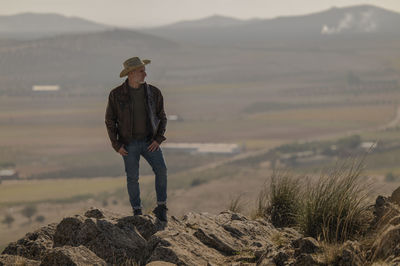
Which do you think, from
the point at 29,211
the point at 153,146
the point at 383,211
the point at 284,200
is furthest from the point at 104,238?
the point at 29,211

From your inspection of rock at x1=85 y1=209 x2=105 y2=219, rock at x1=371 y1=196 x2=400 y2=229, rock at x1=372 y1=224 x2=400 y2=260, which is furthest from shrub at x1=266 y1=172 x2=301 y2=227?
rock at x1=372 y1=224 x2=400 y2=260

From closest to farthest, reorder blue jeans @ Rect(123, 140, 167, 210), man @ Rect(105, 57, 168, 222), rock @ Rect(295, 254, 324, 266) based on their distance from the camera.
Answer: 1. rock @ Rect(295, 254, 324, 266)
2. man @ Rect(105, 57, 168, 222)
3. blue jeans @ Rect(123, 140, 167, 210)

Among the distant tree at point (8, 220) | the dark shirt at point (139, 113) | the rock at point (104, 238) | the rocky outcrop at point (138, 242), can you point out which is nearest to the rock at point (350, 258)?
the rocky outcrop at point (138, 242)

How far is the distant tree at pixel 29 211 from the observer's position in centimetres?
8732

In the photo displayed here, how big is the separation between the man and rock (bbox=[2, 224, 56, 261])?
3.74 feet

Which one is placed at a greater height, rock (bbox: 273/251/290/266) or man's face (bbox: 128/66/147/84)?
man's face (bbox: 128/66/147/84)

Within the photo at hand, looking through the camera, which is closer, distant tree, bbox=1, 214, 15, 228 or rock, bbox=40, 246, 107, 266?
rock, bbox=40, 246, 107, 266

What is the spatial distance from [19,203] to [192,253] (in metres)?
97.4

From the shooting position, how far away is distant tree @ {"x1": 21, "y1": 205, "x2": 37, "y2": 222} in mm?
87325

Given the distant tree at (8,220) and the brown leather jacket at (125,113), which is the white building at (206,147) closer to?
the distant tree at (8,220)

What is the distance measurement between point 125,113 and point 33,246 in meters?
1.68

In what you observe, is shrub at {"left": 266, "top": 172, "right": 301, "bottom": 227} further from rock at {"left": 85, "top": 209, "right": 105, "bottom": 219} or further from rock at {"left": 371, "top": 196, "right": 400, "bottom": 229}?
rock at {"left": 85, "top": 209, "right": 105, "bottom": 219}

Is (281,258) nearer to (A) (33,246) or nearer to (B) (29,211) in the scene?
(A) (33,246)

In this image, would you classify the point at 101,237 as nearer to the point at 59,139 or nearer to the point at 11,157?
the point at 11,157
